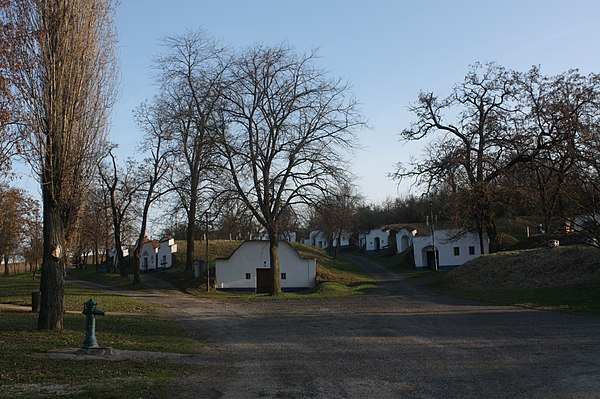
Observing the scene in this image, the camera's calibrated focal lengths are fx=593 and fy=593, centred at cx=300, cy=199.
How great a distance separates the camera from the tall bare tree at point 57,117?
15.4 metres

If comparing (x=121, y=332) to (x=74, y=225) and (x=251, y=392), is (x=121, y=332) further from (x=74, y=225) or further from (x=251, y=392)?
(x=251, y=392)

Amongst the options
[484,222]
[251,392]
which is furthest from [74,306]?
[484,222]

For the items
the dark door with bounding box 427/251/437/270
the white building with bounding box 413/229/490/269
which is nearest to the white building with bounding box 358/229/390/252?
the dark door with bounding box 427/251/437/270

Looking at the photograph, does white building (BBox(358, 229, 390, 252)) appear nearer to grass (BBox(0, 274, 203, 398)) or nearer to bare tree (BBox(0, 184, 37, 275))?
bare tree (BBox(0, 184, 37, 275))

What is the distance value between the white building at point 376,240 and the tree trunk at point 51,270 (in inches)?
2963

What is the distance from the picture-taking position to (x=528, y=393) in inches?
333

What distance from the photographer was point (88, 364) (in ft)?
35.5

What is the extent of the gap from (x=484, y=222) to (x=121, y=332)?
1108 inches

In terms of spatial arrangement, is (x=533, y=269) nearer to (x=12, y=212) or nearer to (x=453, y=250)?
(x=453, y=250)

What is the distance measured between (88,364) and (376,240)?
3330 inches

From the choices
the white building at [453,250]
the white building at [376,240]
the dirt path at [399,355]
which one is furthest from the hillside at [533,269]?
the white building at [376,240]

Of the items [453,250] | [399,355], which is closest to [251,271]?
[453,250]

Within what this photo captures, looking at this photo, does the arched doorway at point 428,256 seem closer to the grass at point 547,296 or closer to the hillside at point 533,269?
the hillside at point 533,269

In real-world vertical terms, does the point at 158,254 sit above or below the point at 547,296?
above
